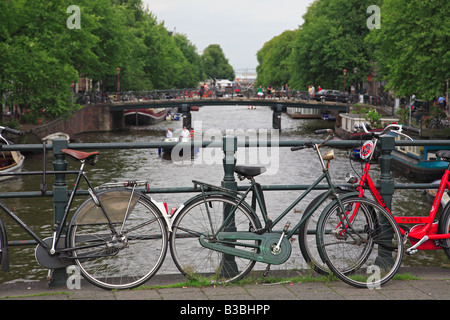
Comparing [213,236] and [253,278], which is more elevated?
[213,236]

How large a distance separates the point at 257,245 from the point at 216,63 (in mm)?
163763

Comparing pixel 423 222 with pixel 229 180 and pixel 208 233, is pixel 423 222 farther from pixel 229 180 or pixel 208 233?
pixel 208 233

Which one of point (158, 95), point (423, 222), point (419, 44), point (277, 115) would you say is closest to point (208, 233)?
point (423, 222)

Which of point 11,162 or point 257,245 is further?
point 11,162

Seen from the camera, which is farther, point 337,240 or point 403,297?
point 337,240

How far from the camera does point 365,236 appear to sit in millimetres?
5262

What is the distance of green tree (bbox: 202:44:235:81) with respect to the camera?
533ft
